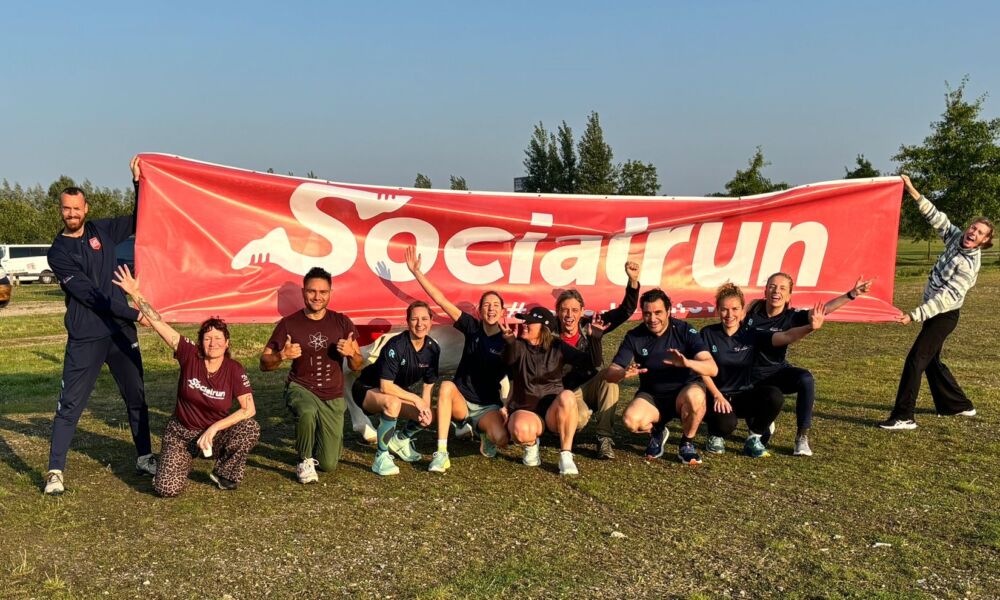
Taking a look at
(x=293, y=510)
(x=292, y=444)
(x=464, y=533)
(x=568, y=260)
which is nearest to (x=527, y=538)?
(x=464, y=533)

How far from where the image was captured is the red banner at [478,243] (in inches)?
265

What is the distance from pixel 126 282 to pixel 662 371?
433 cm

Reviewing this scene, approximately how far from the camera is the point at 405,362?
592cm

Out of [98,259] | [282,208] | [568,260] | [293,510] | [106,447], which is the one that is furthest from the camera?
[568,260]

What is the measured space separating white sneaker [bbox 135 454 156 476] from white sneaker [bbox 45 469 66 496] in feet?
1.78

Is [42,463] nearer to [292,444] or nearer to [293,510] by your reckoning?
[292,444]

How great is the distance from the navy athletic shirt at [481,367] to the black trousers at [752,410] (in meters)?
1.81

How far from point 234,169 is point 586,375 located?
12.5 ft

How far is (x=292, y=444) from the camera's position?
22.1ft

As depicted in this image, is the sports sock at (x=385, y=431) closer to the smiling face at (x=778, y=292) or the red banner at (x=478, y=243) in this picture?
the red banner at (x=478, y=243)

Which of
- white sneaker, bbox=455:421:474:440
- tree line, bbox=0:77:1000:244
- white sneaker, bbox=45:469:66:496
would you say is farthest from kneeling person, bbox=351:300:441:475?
tree line, bbox=0:77:1000:244

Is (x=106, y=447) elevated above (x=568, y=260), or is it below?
below

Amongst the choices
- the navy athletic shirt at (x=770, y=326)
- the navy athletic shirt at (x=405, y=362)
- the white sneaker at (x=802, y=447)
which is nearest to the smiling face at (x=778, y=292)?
the navy athletic shirt at (x=770, y=326)

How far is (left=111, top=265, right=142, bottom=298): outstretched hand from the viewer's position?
5.48m
